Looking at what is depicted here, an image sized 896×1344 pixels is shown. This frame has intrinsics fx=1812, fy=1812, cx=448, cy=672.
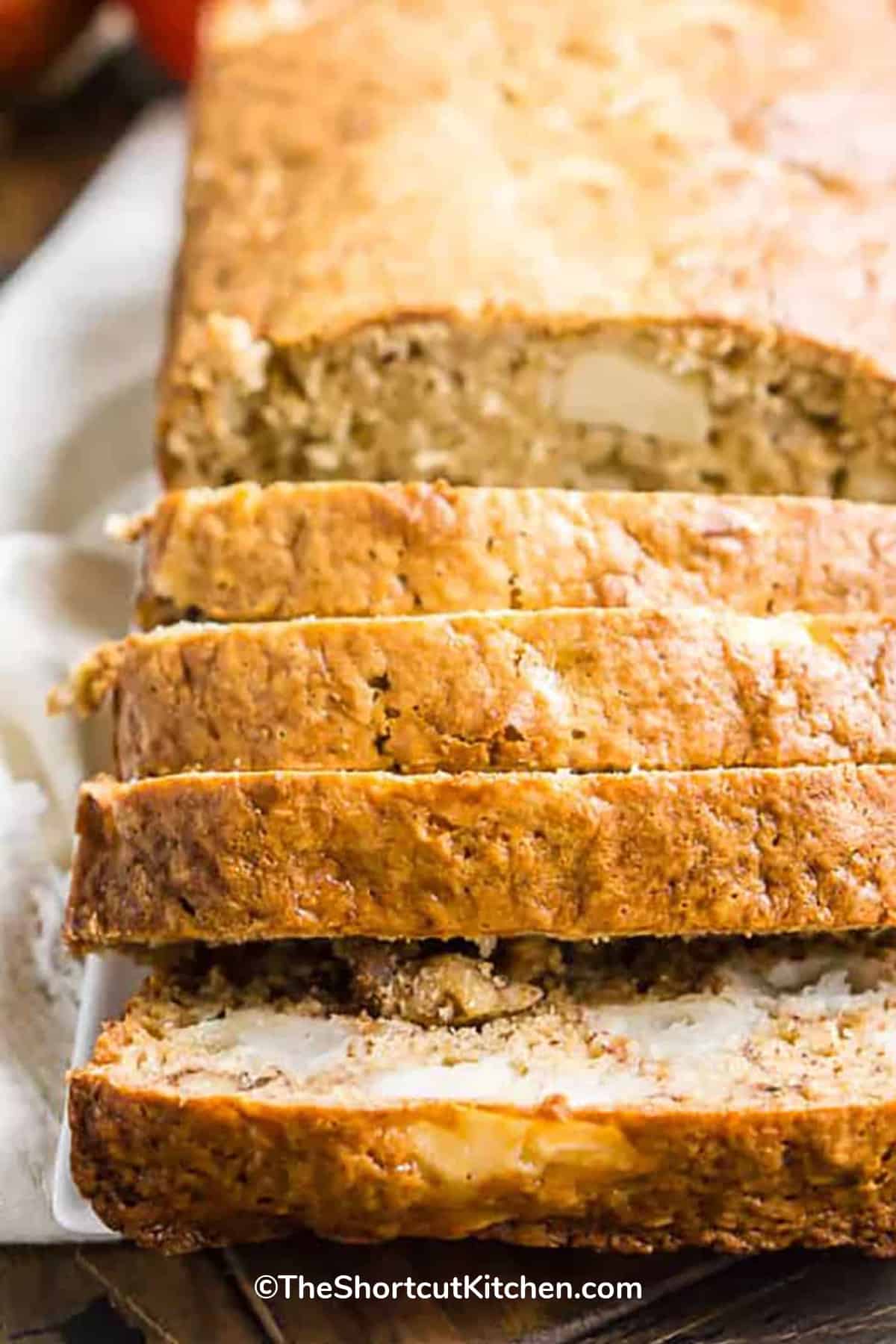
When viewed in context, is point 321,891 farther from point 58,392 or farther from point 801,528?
point 58,392

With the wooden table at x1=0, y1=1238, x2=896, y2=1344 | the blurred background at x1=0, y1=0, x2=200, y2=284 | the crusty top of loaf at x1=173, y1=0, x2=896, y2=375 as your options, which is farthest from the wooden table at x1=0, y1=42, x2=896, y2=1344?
the blurred background at x1=0, y1=0, x2=200, y2=284

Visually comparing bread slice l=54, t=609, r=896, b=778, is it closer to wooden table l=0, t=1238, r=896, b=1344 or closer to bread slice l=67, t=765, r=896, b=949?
bread slice l=67, t=765, r=896, b=949

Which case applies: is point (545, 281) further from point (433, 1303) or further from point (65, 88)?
point (65, 88)

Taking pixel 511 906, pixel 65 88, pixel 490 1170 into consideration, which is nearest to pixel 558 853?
pixel 511 906

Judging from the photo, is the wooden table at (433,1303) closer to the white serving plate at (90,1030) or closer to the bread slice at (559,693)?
the white serving plate at (90,1030)

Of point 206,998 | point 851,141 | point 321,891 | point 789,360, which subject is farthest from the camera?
point 851,141

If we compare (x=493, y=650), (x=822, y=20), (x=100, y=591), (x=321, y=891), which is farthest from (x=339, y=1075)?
(x=822, y=20)

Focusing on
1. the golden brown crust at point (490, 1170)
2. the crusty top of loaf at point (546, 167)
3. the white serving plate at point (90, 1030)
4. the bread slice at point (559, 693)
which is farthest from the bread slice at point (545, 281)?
the golden brown crust at point (490, 1170)
